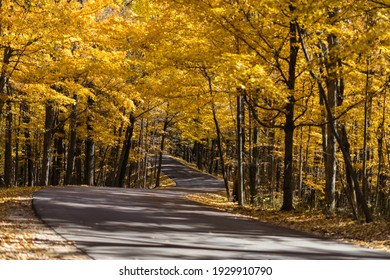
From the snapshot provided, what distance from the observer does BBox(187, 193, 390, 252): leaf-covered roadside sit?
891 centimetres

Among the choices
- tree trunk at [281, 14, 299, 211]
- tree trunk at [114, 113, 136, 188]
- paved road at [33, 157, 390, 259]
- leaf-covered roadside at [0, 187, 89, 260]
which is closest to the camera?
leaf-covered roadside at [0, 187, 89, 260]

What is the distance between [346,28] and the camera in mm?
13438

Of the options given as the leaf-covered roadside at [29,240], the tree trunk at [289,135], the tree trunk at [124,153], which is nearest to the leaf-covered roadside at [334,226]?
the tree trunk at [289,135]

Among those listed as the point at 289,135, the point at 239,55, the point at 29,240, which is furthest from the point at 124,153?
the point at 29,240

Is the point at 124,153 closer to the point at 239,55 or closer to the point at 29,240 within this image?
the point at 239,55

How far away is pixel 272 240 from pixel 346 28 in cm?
810

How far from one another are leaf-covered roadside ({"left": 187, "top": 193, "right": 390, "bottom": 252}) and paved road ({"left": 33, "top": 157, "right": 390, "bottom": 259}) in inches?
27.2

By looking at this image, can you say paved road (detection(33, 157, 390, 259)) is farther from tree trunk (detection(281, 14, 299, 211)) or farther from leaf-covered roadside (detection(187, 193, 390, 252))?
tree trunk (detection(281, 14, 299, 211))

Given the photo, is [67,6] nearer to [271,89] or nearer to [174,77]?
[174,77]

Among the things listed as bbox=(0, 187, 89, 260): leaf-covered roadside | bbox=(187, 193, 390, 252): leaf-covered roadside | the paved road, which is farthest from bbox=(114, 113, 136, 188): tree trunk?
bbox=(0, 187, 89, 260): leaf-covered roadside

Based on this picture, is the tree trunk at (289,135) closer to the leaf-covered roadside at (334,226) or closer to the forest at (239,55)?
the forest at (239,55)

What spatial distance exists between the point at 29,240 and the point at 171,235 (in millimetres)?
2467

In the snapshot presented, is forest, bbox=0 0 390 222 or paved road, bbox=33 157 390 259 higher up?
Answer: forest, bbox=0 0 390 222

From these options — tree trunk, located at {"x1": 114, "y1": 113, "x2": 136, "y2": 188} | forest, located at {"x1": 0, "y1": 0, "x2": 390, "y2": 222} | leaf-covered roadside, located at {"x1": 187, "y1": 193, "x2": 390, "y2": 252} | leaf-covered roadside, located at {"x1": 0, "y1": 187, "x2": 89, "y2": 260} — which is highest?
forest, located at {"x1": 0, "y1": 0, "x2": 390, "y2": 222}
